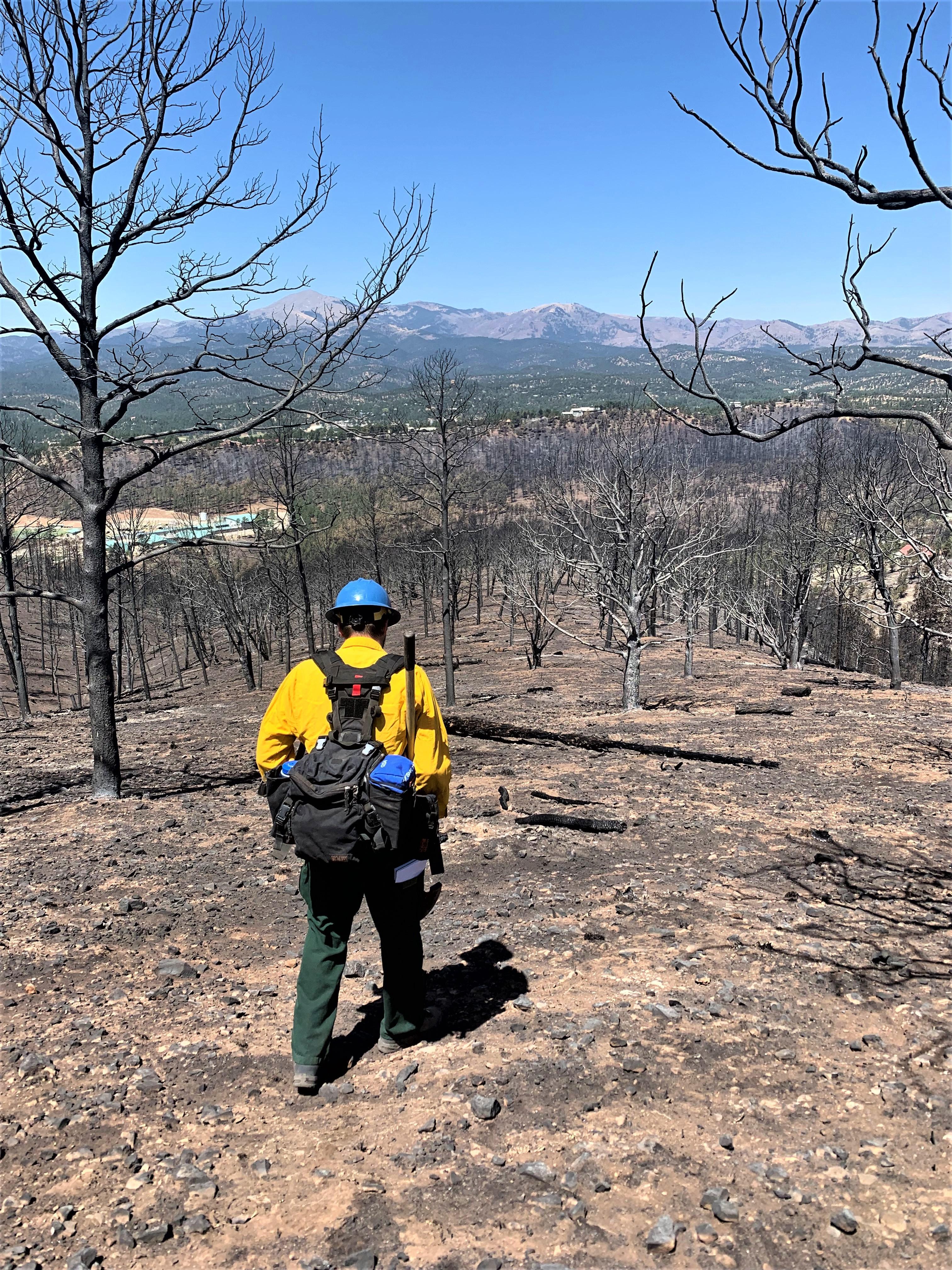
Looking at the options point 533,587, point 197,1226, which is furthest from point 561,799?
point 533,587

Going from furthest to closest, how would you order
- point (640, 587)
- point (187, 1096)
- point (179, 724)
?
point (640, 587), point (179, 724), point (187, 1096)

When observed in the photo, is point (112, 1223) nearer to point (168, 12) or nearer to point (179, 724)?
point (168, 12)

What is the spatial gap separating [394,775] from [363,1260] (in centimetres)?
165

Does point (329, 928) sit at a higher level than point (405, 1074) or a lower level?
higher

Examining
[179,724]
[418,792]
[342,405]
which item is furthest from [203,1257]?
[179,724]

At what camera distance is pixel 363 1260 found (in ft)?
8.23

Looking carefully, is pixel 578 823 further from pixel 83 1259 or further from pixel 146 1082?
pixel 83 1259

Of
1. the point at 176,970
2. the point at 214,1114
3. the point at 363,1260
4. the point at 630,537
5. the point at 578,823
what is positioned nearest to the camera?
the point at 363,1260

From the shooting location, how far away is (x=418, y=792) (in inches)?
143

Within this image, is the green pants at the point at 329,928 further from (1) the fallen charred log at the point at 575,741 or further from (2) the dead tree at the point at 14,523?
(2) the dead tree at the point at 14,523

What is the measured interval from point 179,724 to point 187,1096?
14.4m

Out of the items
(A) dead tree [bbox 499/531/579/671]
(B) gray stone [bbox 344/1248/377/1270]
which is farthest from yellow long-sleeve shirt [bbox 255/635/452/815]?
(A) dead tree [bbox 499/531/579/671]

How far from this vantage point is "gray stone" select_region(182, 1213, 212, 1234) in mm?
2691

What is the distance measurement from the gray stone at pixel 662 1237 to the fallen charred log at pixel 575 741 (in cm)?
826
